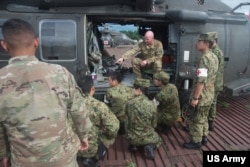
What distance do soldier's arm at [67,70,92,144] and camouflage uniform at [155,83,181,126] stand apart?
2342 mm

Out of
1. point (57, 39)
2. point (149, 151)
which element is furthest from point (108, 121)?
point (57, 39)

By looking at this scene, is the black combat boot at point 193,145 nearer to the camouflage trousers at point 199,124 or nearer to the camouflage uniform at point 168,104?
the camouflage trousers at point 199,124

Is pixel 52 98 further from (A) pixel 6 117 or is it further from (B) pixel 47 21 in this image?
(B) pixel 47 21

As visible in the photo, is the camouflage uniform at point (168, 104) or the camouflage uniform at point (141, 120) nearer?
the camouflage uniform at point (141, 120)

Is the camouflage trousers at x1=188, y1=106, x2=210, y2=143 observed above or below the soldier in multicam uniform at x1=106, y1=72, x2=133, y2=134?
below

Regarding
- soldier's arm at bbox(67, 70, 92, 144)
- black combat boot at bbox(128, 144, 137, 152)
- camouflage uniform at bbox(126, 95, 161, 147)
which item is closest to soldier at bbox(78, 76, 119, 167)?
camouflage uniform at bbox(126, 95, 161, 147)

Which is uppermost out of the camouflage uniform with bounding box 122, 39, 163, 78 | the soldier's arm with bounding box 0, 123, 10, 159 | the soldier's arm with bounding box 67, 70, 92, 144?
the camouflage uniform with bounding box 122, 39, 163, 78

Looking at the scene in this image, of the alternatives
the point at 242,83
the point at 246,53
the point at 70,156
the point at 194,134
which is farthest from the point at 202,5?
the point at 70,156

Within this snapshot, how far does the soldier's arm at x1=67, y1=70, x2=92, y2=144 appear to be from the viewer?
2085 millimetres

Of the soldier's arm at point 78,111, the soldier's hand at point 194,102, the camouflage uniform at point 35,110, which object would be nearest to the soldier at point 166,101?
the soldier's hand at point 194,102

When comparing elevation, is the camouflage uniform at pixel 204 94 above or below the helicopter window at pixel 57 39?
below

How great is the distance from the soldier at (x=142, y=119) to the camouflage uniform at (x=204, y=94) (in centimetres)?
61

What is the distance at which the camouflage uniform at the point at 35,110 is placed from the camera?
186cm

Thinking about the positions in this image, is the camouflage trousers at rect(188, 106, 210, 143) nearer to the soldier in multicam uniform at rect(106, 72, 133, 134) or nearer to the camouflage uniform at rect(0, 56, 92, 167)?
the soldier in multicam uniform at rect(106, 72, 133, 134)
